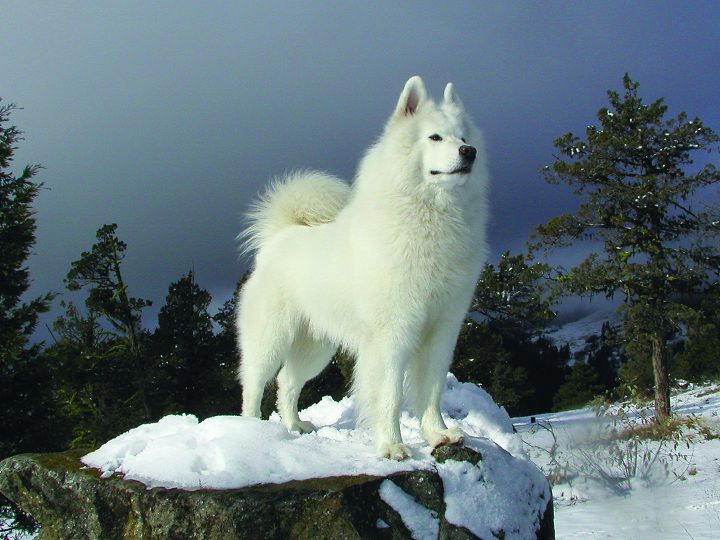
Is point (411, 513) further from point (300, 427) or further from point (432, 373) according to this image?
point (300, 427)

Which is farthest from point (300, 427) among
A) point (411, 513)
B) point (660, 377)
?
point (660, 377)

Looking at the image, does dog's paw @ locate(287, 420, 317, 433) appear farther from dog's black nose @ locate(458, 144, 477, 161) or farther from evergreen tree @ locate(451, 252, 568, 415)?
evergreen tree @ locate(451, 252, 568, 415)

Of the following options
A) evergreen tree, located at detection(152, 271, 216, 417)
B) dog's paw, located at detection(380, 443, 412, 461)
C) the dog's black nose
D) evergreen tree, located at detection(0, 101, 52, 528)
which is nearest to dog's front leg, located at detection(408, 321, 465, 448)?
dog's paw, located at detection(380, 443, 412, 461)

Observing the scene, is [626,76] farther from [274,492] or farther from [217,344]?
[274,492]

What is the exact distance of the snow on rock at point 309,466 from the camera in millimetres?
3830

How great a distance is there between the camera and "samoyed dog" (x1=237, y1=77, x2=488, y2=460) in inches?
163

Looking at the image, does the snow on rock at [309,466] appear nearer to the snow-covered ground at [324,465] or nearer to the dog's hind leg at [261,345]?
the snow-covered ground at [324,465]

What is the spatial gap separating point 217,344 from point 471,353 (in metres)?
9.29

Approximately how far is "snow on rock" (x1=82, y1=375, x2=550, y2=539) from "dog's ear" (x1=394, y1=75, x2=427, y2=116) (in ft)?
7.42

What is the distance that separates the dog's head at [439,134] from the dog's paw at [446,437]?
158 centimetres

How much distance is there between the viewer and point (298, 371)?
598 centimetres

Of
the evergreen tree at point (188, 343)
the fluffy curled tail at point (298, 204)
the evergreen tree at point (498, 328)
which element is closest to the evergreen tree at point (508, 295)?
the evergreen tree at point (498, 328)

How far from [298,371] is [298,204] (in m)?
1.55

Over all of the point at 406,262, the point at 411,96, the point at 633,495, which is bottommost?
the point at 633,495
